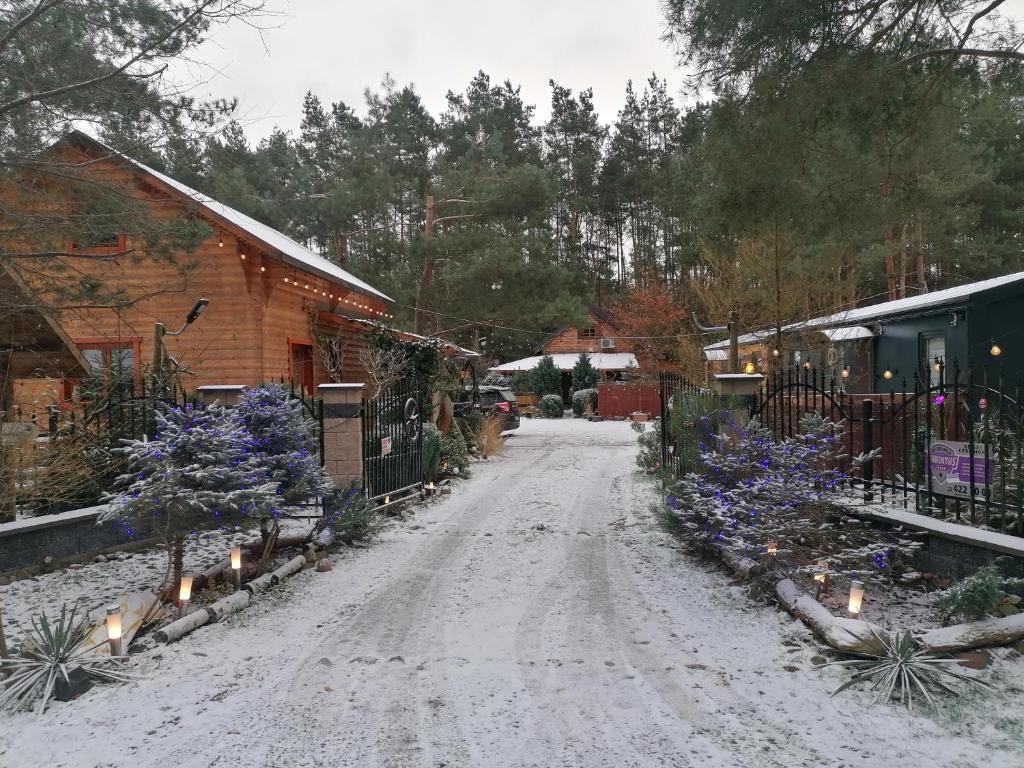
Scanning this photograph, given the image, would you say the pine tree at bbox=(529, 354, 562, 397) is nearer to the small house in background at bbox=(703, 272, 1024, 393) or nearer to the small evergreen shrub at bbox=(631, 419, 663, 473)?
the small house in background at bbox=(703, 272, 1024, 393)

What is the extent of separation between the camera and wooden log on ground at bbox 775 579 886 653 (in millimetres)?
3689

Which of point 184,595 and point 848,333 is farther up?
point 848,333

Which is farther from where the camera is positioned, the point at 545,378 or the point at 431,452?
the point at 545,378

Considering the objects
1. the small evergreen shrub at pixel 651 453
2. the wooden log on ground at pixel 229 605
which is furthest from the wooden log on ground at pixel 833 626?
the small evergreen shrub at pixel 651 453

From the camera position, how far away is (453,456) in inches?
468

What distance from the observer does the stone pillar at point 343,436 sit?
7910mm

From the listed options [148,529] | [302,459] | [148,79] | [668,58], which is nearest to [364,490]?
[302,459]

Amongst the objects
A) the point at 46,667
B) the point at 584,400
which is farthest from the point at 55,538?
the point at 584,400

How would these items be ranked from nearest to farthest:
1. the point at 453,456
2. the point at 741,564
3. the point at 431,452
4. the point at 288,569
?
the point at 741,564 < the point at 288,569 < the point at 431,452 < the point at 453,456

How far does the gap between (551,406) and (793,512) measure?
26.3 metres

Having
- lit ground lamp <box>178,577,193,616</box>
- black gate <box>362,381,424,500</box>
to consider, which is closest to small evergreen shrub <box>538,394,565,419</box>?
black gate <box>362,381,424,500</box>

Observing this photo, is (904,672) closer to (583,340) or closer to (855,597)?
(855,597)

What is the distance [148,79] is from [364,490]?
4.73 metres

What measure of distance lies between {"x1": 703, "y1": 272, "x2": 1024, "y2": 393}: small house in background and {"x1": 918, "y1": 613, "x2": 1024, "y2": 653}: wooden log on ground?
25.8 ft
